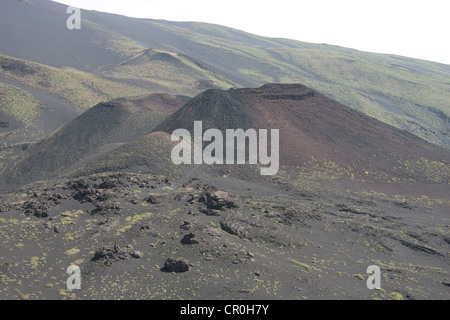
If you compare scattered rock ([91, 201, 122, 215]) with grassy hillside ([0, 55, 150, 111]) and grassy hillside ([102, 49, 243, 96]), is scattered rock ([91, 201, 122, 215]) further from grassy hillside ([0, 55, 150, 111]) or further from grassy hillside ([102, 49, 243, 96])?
grassy hillside ([102, 49, 243, 96])

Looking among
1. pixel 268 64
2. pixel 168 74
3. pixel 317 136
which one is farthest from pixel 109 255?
pixel 268 64

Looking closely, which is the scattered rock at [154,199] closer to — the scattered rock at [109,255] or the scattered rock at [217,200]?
the scattered rock at [217,200]

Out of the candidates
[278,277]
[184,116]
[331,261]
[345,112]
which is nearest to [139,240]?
[278,277]

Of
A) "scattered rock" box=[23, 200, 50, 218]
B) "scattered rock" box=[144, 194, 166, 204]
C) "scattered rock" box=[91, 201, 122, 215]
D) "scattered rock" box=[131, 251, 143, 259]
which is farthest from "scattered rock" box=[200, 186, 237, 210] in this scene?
"scattered rock" box=[23, 200, 50, 218]

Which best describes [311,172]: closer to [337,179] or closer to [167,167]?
[337,179]

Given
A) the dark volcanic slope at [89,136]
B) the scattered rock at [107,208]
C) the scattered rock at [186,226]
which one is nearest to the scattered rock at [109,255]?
the scattered rock at [186,226]

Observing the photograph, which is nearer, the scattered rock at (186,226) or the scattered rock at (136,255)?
the scattered rock at (136,255)

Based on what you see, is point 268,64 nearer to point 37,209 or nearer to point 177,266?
point 37,209

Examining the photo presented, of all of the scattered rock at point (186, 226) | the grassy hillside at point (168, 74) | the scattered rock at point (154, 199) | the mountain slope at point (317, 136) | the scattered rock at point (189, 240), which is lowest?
the scattered rock at point (189, 240)
